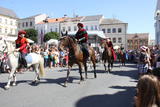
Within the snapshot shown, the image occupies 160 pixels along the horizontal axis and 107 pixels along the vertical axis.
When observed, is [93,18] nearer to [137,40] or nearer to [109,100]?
[137,40]

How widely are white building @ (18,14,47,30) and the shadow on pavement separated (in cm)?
8071

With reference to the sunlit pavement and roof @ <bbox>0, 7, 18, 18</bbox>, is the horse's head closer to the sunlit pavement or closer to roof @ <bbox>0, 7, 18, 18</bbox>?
the sunlit pavement

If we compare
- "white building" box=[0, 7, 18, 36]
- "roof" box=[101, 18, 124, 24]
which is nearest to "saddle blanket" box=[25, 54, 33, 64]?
"roof" box=[101, 18, 124, 24]

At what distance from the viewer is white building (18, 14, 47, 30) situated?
3351 inches

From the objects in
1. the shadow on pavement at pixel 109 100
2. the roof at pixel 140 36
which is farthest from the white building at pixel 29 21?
the shadow on pavement at pixel 109 100

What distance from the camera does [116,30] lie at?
71.9 metres

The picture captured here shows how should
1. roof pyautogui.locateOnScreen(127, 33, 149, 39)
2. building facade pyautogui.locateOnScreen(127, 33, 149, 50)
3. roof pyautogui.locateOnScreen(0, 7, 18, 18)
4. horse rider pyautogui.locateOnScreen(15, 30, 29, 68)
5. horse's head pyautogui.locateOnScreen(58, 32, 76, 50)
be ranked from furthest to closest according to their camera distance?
roof pyautogui.locateOnScreen(127, 33, 149, 39), building facade pyautogui.locateOnScreen(127, 33, 149, 50), roof pyautogui.locateOnScreen(0, 7, 18, 18), horse's head pyautogui.locateOnScreen(58, 32, 76, 50), horse rider pyautogui.locateOnScreen(15, 30, 29, 68)

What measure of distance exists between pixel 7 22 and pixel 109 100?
253ft

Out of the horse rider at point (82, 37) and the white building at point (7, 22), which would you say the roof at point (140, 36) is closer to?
the white building at point (7, 22)

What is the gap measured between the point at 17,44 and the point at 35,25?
77662mm

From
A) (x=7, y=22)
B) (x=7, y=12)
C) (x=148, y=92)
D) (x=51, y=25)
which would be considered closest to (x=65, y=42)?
(x=148, y=92)

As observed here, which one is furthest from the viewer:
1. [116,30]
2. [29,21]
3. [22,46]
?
Result: [29,21]

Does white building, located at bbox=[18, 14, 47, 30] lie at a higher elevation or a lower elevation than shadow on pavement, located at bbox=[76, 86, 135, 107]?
higher

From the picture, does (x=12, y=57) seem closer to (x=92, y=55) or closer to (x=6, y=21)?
(x=92, y=55)
